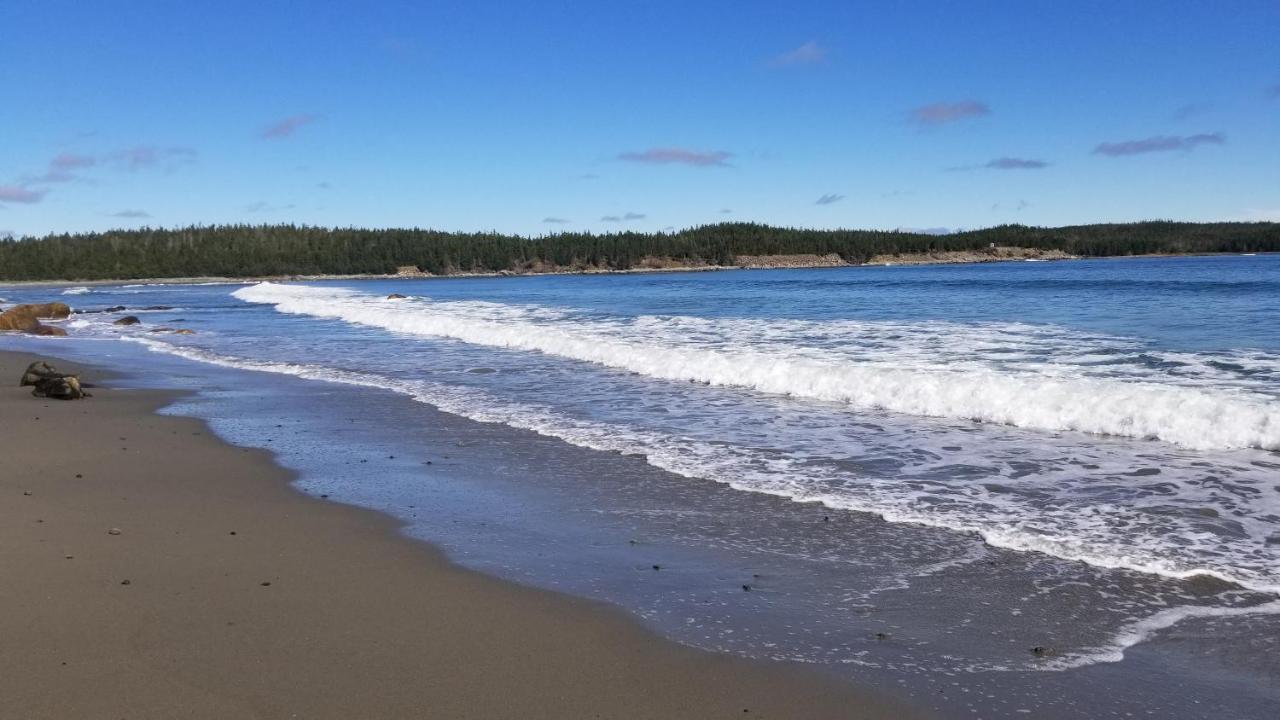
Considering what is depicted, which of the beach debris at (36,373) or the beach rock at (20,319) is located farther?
the beach rock at (20,319)

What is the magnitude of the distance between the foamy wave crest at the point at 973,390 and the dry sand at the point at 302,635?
720 cm

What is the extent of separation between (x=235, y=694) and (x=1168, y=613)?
4.42 metres

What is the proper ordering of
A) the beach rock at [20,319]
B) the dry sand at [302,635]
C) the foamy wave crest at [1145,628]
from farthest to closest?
the beach rock at [20,319]
the foamy wave crest at [1145,628]
the dry sand at [302,635]

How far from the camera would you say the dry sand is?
3738 mm

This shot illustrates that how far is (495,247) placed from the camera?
166 meters

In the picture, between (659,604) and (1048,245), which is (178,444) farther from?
(1048,245)

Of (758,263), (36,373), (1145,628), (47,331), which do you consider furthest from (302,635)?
(758,263)

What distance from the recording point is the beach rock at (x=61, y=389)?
12.8 m

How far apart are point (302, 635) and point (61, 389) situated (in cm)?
1062

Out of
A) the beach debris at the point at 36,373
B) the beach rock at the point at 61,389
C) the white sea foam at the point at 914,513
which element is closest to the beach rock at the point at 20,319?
the beach debris at the point at 36,373

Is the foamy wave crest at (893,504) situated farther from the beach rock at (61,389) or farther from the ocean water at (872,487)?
the beach rock at (61,389)

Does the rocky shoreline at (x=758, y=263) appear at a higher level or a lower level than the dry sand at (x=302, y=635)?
higher

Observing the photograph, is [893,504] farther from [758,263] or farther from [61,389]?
[758,263]

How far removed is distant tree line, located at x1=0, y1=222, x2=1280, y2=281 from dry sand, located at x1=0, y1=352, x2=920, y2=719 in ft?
460
